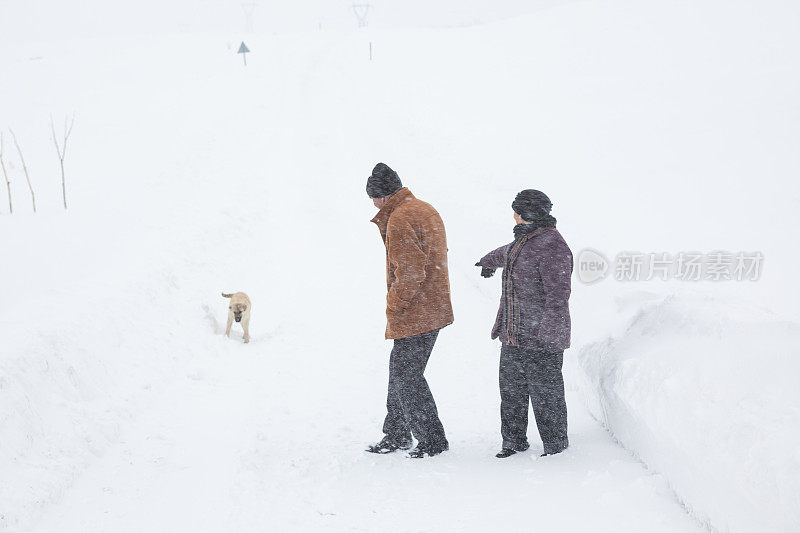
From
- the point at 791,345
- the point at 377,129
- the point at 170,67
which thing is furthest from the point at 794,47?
the point at 170,67

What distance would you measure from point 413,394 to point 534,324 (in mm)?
999

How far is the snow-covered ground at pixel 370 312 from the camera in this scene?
344cm

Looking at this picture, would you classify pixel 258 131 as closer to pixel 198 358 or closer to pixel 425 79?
pixel 425 79

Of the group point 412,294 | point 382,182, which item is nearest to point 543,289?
point 412,294

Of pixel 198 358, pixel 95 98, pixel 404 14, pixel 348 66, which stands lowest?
pixel 198 358

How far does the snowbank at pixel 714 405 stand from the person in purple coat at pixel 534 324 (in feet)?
1.59

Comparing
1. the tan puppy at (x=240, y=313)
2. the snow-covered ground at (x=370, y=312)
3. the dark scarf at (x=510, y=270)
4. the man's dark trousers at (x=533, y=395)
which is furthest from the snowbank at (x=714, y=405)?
the tan puppy at (x=240, y=313)

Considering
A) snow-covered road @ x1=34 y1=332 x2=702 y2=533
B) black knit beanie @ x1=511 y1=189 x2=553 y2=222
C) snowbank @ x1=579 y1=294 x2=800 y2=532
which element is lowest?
snow-covered road @ x1=34 y1=332 x2=702 y2=533

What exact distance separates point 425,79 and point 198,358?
23.1m

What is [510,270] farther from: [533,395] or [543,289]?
[533,395]

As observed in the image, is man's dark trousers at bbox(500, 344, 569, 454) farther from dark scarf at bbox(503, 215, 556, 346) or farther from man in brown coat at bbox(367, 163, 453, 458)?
man in brown coat at bbox(367, 163, 453, 458)

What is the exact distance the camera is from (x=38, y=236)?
864 cm

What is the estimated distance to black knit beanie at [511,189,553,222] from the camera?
13.0 feet

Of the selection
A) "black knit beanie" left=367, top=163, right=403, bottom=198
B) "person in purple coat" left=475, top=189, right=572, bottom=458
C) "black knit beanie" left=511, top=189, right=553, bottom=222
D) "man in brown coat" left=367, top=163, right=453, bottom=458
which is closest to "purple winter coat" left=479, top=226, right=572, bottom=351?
"person in purple coat" left=475, top=189, right=572, bottom=458
